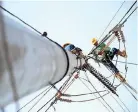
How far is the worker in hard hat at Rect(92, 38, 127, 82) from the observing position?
10.2 ft

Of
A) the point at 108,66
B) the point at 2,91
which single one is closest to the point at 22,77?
the point at 2,91

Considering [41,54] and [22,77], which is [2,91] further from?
[41,54]

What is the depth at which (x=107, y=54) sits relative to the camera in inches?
127

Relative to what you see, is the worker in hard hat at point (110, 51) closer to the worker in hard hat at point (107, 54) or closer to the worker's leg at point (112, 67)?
the worker in hard hat at point (107, 54)

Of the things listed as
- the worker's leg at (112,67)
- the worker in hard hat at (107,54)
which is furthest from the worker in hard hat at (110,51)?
the worker's leg at (112,67)

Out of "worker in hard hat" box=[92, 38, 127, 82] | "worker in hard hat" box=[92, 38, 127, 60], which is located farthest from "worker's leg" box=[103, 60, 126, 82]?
"worker in hard hat" box=[92, 38, 127, 60]

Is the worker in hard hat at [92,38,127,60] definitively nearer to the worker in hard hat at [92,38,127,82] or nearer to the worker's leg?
the worker in hard hat at [92,38,127,82]

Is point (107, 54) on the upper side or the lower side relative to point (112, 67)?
upper

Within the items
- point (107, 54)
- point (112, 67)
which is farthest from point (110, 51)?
point (112, 67)

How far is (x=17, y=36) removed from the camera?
2.03 ft

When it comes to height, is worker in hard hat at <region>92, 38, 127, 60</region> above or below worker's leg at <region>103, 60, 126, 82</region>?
above

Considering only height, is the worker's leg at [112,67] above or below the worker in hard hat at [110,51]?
below

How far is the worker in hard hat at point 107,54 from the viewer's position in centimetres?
312

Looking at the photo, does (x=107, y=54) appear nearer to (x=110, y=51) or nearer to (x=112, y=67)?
(x=110, y=51)
